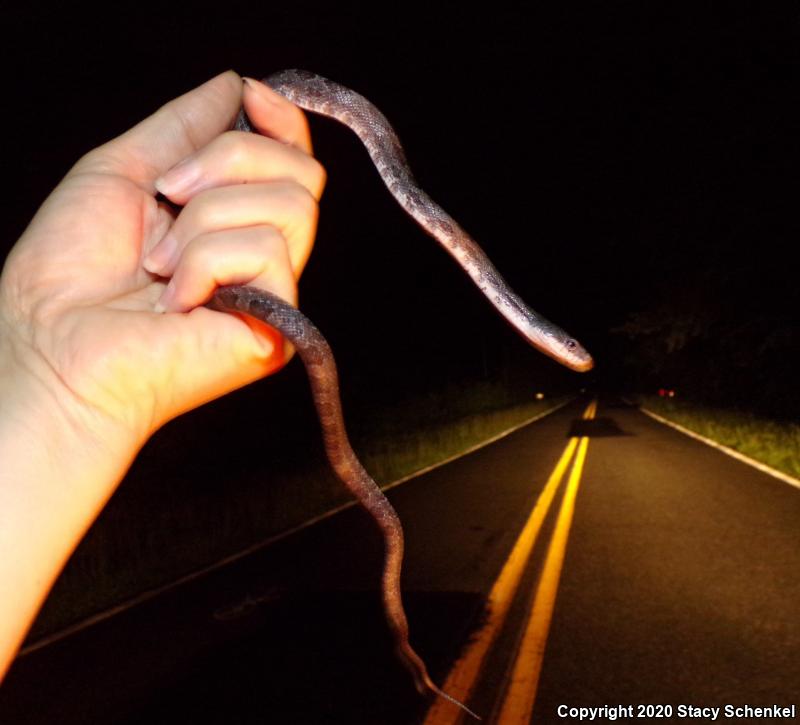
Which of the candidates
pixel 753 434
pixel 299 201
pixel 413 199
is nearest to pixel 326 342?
pixel 299 201

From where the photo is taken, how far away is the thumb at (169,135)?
2.10 meters

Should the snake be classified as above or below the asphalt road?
above

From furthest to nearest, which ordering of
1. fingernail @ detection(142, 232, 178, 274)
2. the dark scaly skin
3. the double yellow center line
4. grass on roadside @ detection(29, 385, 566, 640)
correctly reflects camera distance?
grass on roadside @ detection(29, 385, 566, 640)
the double yellow center line
the dark scaly skin
fingernail @ detection(142, 232, 178, 274)

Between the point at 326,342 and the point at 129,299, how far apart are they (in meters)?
0.67

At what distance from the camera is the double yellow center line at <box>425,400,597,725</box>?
155 inches

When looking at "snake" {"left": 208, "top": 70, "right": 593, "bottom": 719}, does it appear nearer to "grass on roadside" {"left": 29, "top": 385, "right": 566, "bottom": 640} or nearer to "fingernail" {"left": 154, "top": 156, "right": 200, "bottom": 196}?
"fingernail" {"left": 154, "top": 156, "right": 200, "bottom": 196}

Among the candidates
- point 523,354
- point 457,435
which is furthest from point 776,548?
point 523,354

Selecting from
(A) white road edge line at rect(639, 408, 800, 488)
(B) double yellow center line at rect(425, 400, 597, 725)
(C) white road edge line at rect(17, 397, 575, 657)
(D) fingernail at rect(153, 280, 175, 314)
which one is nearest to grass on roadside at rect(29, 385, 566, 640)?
(C) white road edge line at rect(17, 397, 575, 657)

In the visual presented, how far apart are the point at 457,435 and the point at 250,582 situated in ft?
54.6

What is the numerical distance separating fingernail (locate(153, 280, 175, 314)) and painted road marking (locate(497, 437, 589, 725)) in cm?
326

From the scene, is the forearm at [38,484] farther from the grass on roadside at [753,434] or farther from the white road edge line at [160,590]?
the grass on roadside at [753,434]

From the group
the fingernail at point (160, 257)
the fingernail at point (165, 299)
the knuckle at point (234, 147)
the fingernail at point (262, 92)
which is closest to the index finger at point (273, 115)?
the fingernail at point (262, 92)

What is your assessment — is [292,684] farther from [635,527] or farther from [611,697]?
[635,527]

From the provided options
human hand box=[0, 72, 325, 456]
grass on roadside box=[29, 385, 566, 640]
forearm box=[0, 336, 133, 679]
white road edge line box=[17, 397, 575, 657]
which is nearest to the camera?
forearm box=[0, 336, 133, 679]
